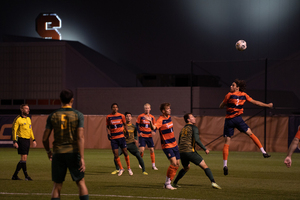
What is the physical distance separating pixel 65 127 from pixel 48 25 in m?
38.3

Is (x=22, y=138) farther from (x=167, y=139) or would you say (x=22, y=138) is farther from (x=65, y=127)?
(x=65, y=127)

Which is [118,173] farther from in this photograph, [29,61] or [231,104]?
[29,61]

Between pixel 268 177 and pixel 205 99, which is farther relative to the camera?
pixel 205 99

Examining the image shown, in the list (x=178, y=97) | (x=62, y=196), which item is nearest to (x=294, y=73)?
(x=178, y=97)

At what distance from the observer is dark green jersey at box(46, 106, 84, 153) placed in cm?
592

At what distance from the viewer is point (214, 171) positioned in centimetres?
1336

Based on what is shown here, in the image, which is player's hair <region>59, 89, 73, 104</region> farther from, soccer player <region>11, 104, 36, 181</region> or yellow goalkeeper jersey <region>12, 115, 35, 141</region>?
yellow goalkeeper jersey <region>12, 115, 35, 141</region>

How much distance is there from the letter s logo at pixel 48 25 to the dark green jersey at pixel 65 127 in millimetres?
37475

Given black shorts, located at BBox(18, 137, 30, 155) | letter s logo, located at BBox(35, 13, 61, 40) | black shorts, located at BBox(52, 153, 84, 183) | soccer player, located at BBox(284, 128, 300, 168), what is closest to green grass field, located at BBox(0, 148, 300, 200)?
black shorts, located at BBox(18, 137, 30, 155)

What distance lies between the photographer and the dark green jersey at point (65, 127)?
5918mm

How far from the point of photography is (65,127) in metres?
5.92

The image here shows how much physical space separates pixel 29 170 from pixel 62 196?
18.9 ft

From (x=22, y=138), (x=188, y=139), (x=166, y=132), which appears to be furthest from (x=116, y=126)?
(x=188, y=139)

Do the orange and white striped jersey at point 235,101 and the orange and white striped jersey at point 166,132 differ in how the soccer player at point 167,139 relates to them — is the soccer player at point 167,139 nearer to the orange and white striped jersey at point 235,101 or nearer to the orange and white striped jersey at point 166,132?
the orange and white striped jersey at point 166,132
